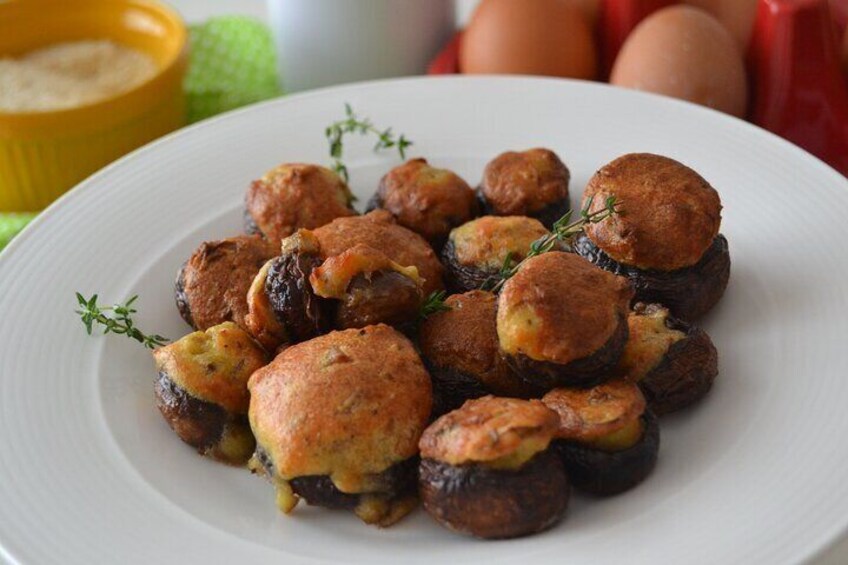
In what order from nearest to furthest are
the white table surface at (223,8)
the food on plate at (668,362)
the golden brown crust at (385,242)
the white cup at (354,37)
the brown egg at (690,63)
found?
the food on plate at (668,362), the golden brown crust at (385,242), the brown egg at (690,63), the white cup at (354,37), the white table surface at (223,8)

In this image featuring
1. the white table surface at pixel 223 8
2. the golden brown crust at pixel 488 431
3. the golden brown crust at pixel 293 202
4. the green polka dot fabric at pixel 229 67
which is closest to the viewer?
the golden brown crust at pixel 488 431

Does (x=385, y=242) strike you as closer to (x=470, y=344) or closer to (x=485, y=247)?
(x=485, y=247)

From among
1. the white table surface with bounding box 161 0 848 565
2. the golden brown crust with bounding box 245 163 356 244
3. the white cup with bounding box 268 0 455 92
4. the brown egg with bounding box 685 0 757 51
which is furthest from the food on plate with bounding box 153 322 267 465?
the white table surface with bounding box 161 0 848 565

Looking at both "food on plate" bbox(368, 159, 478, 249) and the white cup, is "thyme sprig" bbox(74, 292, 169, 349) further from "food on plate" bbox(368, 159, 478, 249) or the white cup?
the white cup

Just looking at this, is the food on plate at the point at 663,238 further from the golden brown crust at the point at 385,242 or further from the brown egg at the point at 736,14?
the brown egg at the point at 736,14

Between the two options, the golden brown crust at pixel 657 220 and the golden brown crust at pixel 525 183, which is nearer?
the golden brown crust at pixel 657 220

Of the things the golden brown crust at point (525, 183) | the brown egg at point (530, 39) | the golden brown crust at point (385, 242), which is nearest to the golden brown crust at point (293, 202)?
the golden brown crust at point (385, 242)

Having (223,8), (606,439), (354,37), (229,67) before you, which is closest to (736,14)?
(354,37)
